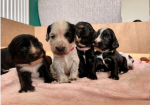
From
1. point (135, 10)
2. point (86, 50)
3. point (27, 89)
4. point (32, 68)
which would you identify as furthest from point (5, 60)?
point (135, 10)

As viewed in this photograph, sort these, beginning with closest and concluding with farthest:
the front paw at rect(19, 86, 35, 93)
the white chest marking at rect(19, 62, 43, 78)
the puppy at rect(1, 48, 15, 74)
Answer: the front paw at rect(19, 86, 35, 93), the white chest marking at rect(19, 62, 43, 78), the puppy at rect(1, 48, 15, 74)

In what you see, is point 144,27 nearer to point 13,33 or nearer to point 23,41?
point 23,41

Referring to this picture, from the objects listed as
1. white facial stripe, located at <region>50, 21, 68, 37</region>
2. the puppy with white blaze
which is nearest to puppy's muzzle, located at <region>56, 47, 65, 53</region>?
the puppy with white blaze

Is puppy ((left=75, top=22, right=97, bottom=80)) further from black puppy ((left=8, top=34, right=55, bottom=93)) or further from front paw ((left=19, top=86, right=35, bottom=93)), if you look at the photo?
front paw ((left=19, top=86, right=35, bottom=93))

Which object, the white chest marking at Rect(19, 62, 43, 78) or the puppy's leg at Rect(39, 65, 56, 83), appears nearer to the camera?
the white chest marking at Rect(19, 62, 43, 78)

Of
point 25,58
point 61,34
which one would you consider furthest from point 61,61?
point 25,58

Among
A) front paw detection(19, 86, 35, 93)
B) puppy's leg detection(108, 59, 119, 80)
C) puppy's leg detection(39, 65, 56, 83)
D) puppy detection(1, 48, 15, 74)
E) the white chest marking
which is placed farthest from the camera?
puppy detection(1, 48, 15, 74)

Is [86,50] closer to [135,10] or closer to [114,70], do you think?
[114,70]
